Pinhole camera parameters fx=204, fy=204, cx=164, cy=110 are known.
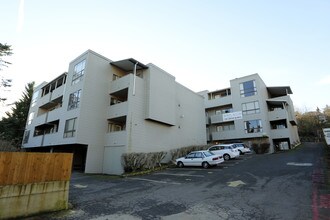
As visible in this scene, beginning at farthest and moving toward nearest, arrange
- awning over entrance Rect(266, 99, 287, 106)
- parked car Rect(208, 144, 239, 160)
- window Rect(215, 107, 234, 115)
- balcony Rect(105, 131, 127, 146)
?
1. window Rect(215, 107, 234, 115)
2. awning over entrance Rect(266, 99, 287, 106)
3. parked car Rect(208, 144, 239, 160)
4. balcony Rect(105, 131, 127, 146)

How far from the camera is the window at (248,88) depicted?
36.2 meters

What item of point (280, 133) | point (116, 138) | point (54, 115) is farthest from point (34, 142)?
point (280, 133)

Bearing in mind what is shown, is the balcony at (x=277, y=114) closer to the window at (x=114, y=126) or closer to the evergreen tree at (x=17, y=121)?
the window at (x=114, y=126)

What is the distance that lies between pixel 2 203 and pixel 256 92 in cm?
3686

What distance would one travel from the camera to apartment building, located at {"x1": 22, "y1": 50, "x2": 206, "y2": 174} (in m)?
20.4

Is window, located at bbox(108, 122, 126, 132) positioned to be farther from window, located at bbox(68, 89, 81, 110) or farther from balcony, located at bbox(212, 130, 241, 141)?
balcony, located at bbox(212, 130, 241, 141)

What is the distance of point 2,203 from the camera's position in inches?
244

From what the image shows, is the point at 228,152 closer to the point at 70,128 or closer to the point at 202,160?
the point at 202,160

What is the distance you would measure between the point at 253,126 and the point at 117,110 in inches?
956

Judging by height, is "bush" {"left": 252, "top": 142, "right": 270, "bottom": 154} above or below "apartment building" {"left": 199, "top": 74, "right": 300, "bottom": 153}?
below

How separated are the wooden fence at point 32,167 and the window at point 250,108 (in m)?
33.5

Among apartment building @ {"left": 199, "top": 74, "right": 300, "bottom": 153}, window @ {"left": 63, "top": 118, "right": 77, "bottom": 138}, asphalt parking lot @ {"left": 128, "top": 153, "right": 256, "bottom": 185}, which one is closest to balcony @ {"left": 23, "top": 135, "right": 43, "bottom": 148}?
window @ {"left": 63, "top": 118, "right": 77, "bottom": 138}

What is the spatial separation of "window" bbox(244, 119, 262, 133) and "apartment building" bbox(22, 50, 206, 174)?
14.1 m

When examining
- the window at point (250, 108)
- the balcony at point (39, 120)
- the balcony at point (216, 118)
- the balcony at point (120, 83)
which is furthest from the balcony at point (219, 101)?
the balcony at point (39, 120)
